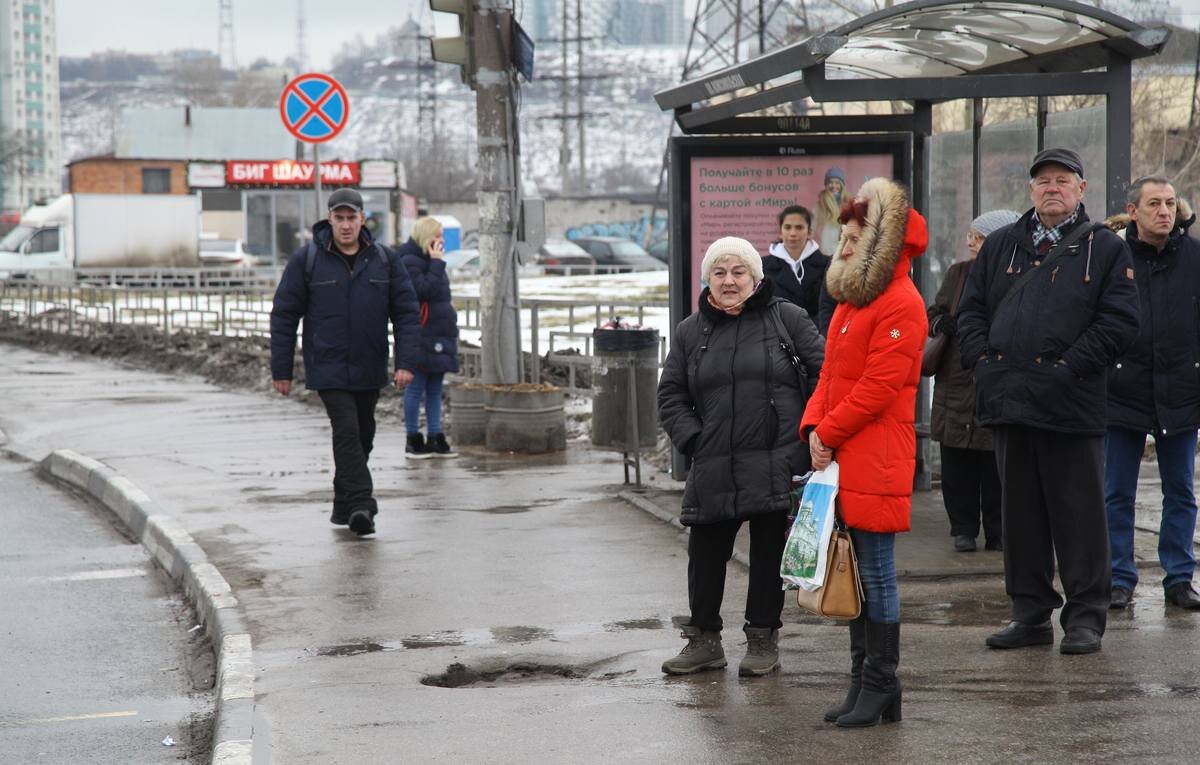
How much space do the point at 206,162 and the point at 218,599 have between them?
1787 inches

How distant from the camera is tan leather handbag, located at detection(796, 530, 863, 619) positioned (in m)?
5.41

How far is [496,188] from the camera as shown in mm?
12602

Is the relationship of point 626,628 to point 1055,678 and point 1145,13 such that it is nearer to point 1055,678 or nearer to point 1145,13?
point 1055,678

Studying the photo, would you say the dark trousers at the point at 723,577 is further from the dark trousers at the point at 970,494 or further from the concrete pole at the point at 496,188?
the concrete pole at the point at 496,188

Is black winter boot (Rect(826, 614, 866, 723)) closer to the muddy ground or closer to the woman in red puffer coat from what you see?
the woman in red puffer coat

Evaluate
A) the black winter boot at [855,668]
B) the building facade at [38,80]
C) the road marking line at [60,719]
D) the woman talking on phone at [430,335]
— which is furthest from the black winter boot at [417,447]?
the building facade at [38,80]

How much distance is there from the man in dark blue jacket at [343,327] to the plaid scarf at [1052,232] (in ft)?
14.5

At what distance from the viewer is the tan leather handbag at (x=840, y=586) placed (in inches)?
213

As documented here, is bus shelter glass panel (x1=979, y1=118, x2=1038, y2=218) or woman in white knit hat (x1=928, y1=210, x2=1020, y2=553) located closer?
woman in white knit hat (x1=928, y1=210, x2=1020, y2=553)

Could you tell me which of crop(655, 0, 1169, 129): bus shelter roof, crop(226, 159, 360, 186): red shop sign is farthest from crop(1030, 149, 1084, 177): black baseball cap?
crop(226, 159, 360, 186): red shop sign

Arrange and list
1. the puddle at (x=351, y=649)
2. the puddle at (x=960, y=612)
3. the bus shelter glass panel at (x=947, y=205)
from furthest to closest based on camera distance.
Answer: the bus shelter glass panel at (x=947, y=205)
the puddle at (x=960, y=612)
the puddle at (x=351, y=649)

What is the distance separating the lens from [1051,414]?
616cm

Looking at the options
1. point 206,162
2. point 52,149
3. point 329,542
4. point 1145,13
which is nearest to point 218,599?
point 329,542

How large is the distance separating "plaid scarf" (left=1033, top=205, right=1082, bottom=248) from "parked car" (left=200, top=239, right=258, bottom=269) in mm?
42802
